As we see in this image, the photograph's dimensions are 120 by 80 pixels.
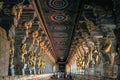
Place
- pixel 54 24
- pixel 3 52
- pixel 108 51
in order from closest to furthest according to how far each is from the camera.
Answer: pixel 3 52
pixel 108 51
pixel 54 24

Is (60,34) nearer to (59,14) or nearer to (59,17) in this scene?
(59,17)

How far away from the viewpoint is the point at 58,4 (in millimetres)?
16359

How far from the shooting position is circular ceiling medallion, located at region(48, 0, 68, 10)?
15.8 metres

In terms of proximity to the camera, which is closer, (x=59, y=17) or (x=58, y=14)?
(x=58, y=14)

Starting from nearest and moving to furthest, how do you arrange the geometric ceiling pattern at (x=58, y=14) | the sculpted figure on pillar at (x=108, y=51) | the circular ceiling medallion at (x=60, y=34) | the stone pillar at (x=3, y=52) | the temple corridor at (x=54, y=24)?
the stone pillar at (x=3, y=52)
the temple corridor at (x=54, y=24)
the sculpted figure on pillar at (x=108, y=51)
the geometric ceiling pattern at (x=58, y=14)
the circular ceiling medallion at (x=60, y=34)

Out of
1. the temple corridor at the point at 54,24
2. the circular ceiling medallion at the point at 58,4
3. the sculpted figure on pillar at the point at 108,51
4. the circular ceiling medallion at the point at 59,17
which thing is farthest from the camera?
the circular ceiling medallion at the point at 59,17

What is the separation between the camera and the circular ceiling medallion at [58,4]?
1578 cm

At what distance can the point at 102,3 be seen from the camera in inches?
569

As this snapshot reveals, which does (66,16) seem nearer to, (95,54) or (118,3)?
(95,54)

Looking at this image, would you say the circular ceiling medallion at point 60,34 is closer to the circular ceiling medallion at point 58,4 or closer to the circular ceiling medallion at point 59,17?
the circular ceiling medallion at point 59,17

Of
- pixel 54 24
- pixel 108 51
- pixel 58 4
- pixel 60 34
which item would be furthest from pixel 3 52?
pixel 60 34

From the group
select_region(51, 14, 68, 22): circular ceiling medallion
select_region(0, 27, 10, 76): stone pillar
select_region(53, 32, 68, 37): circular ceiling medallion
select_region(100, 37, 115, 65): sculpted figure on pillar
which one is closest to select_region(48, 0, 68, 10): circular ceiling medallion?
select_region(51, 14, 68, 22): circular ceiling medallion

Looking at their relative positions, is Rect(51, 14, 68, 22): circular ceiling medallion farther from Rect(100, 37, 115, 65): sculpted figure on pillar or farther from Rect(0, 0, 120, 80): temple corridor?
Rect(100, 37, 115, 65): sculpted figure on pillar

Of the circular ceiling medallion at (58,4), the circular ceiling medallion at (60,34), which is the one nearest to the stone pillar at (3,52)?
the circular ceiling medallion at (58,4)
